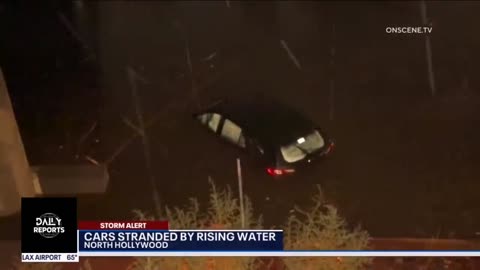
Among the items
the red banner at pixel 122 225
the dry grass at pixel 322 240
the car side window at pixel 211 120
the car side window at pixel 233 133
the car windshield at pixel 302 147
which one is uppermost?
the car side window at pixel 211 120

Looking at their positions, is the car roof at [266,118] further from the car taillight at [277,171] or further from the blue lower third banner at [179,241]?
the blue lower third banner at [179,241]

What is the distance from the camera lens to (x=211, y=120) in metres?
1.30

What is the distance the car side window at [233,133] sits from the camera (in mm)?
1288

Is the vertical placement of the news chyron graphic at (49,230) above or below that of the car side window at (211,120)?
below

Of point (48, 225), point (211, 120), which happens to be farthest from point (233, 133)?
point (48, 225)

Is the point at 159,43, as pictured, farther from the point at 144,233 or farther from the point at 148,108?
the point at 144,233

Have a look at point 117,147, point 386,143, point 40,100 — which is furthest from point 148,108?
point 386,143

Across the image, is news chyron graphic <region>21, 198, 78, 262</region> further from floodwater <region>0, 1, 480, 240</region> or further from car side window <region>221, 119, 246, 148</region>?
car side window <region>221, 119, 246, 148</region>

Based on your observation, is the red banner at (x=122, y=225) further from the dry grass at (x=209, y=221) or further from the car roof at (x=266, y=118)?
→ the car roof at (x=266, y=118)

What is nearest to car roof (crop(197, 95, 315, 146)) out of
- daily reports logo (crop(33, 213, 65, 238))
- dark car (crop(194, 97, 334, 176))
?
dark car (crop(194, 97, 334, 176))

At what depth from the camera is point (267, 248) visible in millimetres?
1275

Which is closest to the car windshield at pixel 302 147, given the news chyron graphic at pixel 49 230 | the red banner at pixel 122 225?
the red banner at pixel 122 225

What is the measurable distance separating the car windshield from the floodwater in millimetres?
34

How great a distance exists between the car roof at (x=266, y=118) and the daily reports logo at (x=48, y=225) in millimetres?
328
